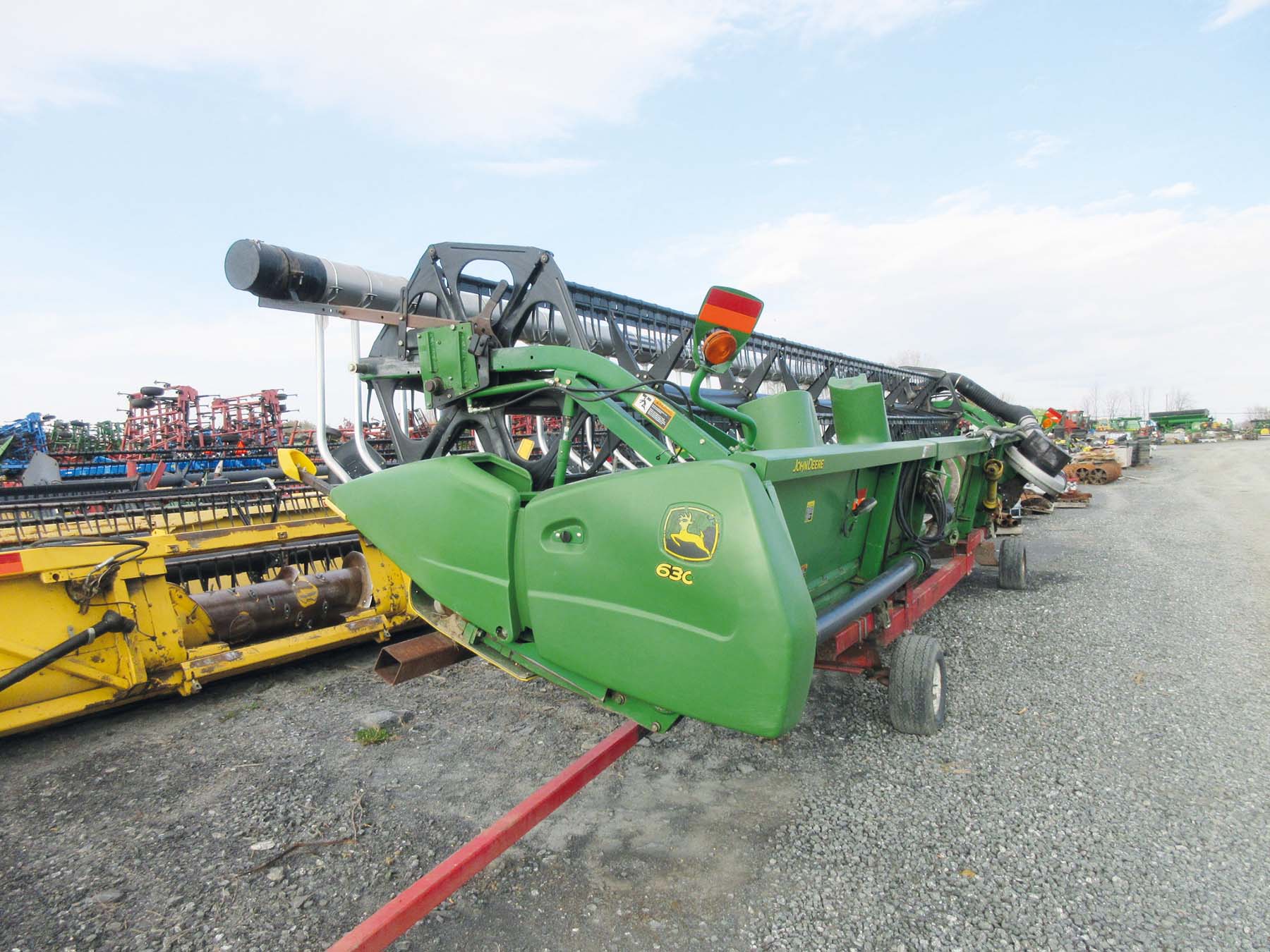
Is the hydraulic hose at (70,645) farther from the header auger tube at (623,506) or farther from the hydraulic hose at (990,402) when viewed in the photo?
the hydraulic hose at (990,402)

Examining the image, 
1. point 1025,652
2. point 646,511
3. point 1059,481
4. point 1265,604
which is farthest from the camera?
→ point 1059,481

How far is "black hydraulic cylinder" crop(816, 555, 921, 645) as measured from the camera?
9.57 ft

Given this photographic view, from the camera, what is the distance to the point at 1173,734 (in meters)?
3.53

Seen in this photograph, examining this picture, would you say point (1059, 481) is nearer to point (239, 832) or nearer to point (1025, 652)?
point (1025, 652)

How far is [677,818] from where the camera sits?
2852mm

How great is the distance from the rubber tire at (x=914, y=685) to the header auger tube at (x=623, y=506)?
10 centimetres

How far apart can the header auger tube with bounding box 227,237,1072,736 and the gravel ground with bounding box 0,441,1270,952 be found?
637 millimetres

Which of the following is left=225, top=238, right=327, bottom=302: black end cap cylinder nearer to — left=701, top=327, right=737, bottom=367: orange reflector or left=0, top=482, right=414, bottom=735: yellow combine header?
left=0, top=482, right=414, bottom=735: yellow combine header

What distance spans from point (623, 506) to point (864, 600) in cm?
167

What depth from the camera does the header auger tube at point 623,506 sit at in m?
2.05

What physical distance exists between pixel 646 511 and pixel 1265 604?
21.6 feet

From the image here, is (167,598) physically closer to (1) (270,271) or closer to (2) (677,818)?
(1) (270,271)

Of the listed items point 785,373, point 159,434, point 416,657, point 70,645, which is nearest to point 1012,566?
point 785,373

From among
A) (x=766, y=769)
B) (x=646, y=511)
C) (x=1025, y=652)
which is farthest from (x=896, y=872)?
(x=1025, y=652)
